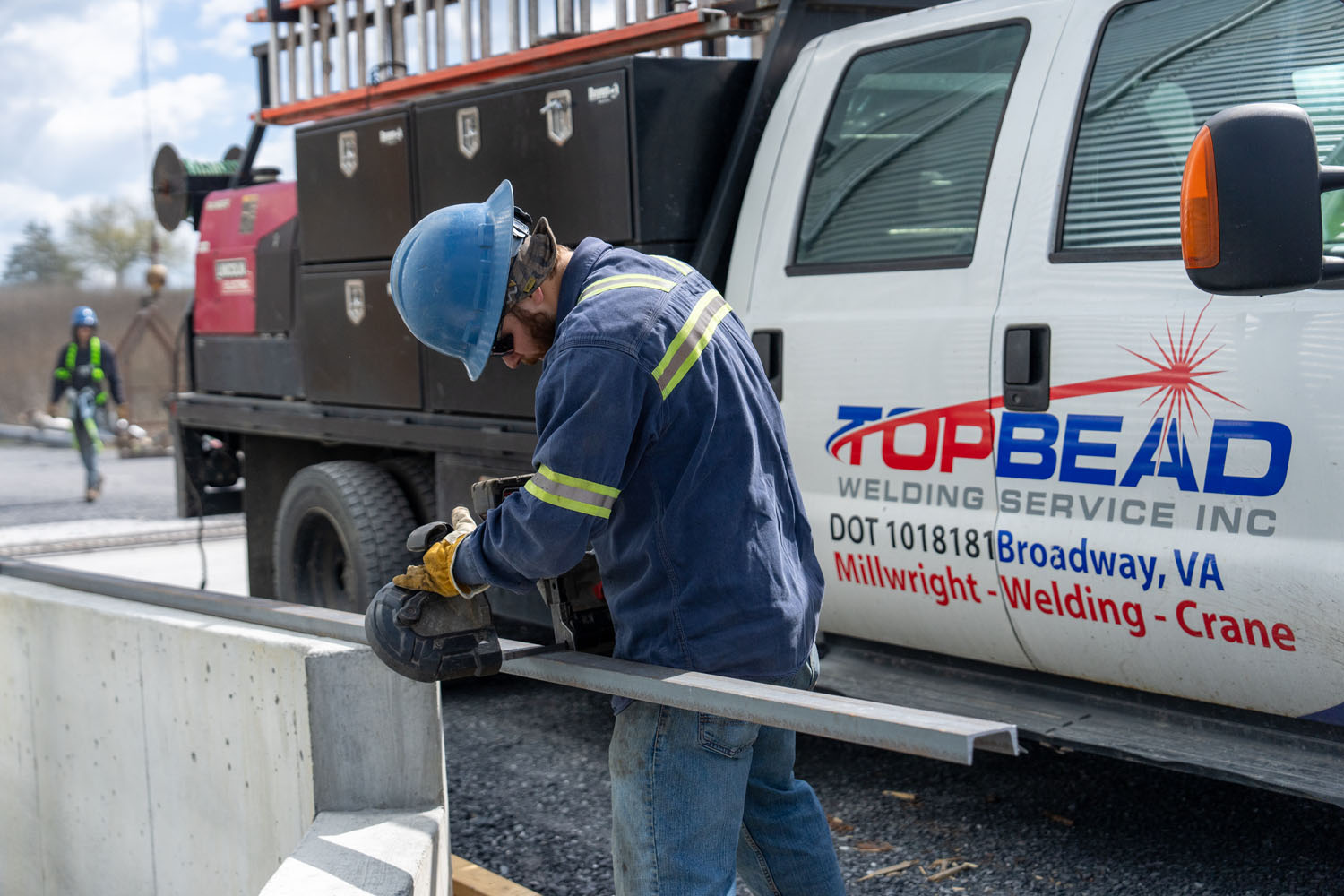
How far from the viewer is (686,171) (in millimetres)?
4305

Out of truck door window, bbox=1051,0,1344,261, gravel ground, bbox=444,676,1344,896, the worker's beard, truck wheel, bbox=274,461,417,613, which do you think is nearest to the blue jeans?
the worker's beard

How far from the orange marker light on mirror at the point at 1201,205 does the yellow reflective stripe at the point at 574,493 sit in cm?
119

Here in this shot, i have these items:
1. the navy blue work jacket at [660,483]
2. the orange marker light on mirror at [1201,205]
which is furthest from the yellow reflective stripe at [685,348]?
the orange marker light on mirror at [1201,205]

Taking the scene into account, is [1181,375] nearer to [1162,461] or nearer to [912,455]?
[1162,461]

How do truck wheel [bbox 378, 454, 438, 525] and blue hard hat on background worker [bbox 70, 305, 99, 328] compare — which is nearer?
truck wheel [bbox 378, 454, 438, 525]

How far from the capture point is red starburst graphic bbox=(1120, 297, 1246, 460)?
10.5 feet

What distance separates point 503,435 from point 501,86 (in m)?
1.11

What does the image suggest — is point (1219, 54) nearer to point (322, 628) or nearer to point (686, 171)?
point (686, 171)

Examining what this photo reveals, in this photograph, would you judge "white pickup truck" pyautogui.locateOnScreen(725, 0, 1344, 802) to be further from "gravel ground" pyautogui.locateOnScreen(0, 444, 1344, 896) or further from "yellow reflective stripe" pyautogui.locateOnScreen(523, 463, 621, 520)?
"yellow reflective stripe" pyautogui.locateOnScreen(523, 463, 621, 520)

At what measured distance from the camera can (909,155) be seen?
399cm

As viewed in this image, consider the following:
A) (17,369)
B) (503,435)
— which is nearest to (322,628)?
(503,435)

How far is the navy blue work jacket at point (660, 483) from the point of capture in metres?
2.43

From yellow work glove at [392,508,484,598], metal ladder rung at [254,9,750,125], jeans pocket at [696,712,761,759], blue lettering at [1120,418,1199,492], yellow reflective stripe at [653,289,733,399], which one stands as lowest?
jeans pocket at [696,712,761,759]

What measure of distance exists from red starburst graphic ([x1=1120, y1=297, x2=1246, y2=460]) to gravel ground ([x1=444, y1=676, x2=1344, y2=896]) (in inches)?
47.9
